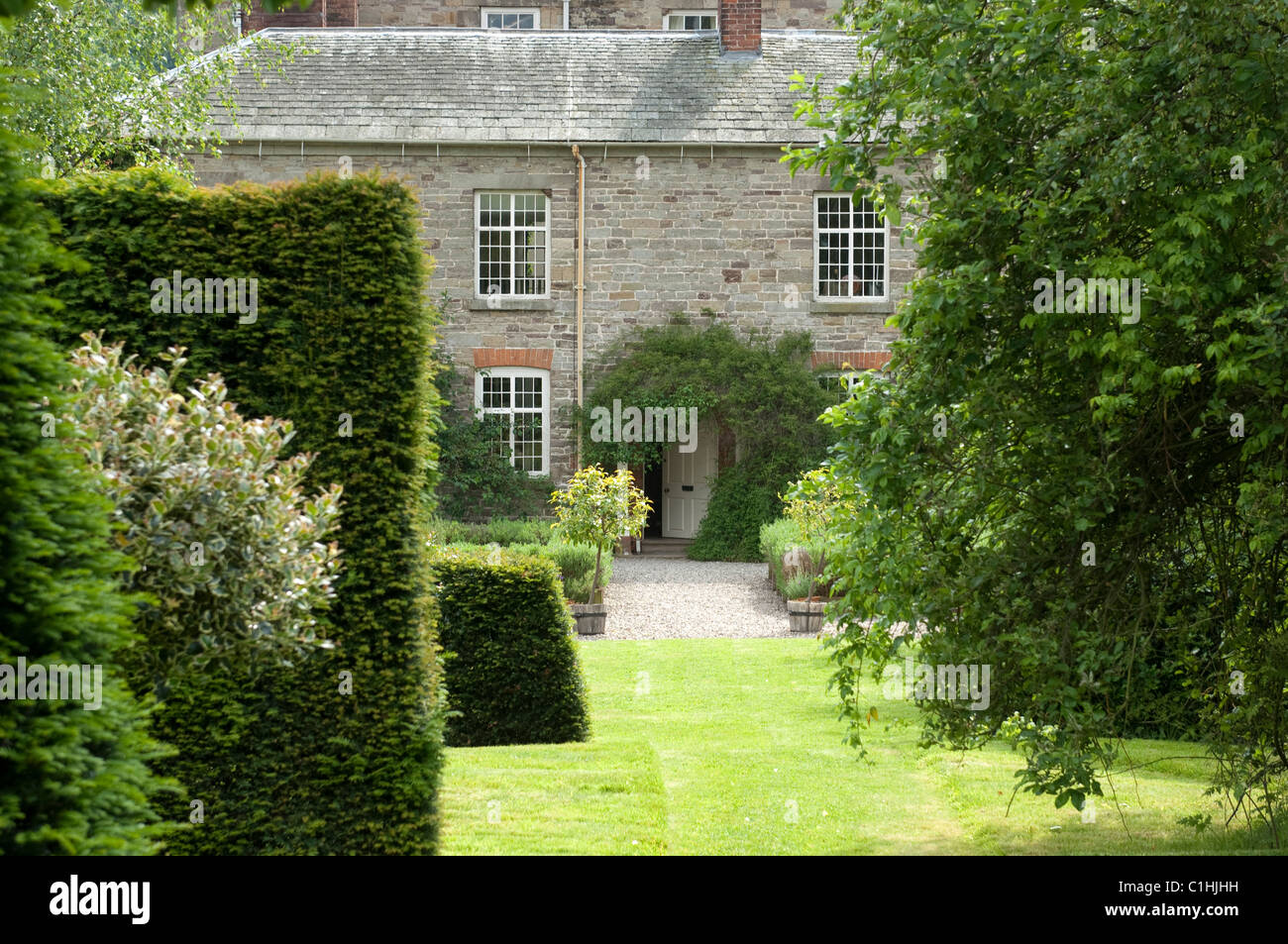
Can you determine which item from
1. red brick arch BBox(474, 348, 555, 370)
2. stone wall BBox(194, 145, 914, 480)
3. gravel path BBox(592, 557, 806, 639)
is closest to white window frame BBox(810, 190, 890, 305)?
stone wall BBox(194, 145, 914, 480)

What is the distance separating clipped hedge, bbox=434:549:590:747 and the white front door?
1389 cm

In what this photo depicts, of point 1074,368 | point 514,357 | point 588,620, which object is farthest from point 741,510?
point 1074,368

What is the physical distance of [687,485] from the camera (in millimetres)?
23453

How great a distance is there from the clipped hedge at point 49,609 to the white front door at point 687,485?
63.4 ft

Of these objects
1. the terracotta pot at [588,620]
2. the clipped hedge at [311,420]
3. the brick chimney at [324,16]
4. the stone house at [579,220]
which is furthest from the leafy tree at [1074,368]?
the brick chimney at [324,16]

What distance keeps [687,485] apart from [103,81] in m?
12.8

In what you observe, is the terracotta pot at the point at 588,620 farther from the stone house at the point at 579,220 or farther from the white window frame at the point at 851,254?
the white window frame at the point at 851,254

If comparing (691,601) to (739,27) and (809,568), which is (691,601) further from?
(739,27)

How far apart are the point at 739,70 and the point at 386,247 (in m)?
18.8

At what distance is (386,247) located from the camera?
5.86 metres

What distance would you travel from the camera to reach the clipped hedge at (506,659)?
8.92 metres

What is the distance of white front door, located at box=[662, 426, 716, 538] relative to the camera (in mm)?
23016

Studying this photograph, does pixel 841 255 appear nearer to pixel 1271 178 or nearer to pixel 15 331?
pixel 1271 178

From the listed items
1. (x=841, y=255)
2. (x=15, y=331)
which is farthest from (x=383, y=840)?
(x=841, y=255)
